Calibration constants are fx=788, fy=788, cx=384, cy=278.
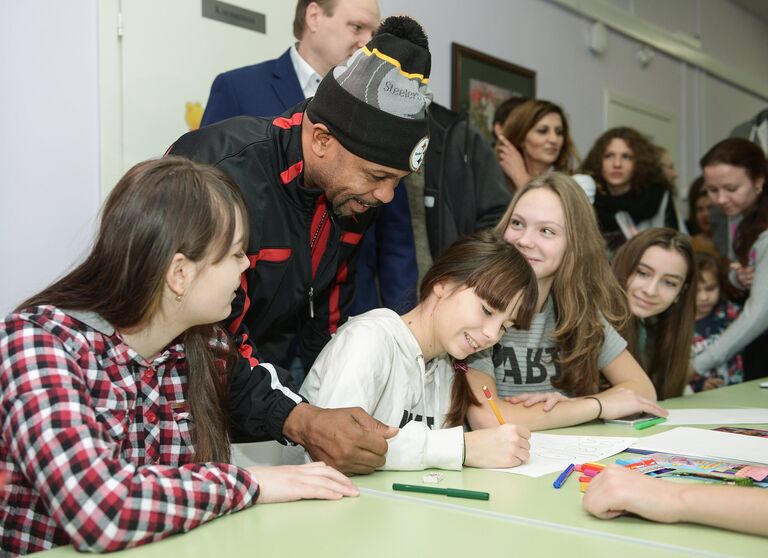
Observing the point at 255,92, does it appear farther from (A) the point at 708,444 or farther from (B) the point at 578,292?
(A) the point at 708,444

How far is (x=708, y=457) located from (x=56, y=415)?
1.07 metres

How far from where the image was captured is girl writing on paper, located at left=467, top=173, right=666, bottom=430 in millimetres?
2062

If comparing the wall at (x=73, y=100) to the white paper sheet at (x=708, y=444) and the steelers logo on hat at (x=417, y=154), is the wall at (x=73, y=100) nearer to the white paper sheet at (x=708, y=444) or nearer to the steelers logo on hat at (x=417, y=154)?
the steelers logo on hat at (x=417, y=154)

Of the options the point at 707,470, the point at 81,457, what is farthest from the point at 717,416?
the point at 81,457

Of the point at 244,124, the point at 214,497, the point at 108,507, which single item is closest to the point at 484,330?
the point at 244,124

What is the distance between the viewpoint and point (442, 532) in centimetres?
97

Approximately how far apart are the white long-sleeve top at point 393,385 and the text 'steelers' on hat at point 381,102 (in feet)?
1.14

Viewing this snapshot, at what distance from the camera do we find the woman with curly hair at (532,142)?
10.1 feet

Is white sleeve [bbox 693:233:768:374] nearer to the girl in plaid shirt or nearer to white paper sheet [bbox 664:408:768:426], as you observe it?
white paper sheet [bbox 664:408:768:426]

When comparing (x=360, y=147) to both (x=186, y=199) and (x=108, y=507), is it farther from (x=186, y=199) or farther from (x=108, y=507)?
(x=108, y=507)

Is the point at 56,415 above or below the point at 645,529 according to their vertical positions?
above

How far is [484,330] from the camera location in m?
1.67

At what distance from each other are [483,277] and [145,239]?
2.64 feet

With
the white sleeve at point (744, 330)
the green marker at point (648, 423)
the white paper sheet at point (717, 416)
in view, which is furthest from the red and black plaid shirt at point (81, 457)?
the white sleeve at point (744, 330)
